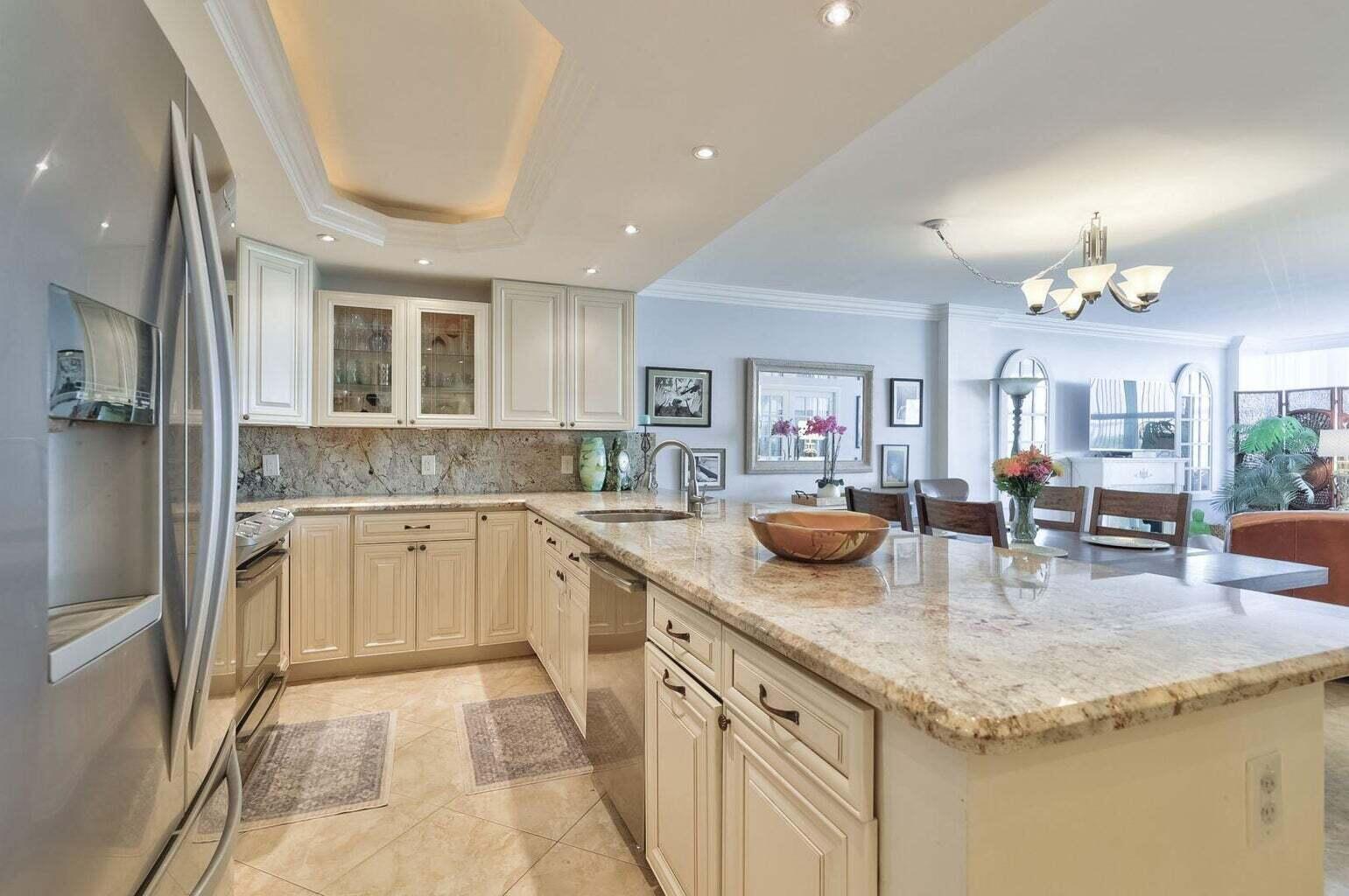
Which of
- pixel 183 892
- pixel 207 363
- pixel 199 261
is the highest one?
pixel 199 261

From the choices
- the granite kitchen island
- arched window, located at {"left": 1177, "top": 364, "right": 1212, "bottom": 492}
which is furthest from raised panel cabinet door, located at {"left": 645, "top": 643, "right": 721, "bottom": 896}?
arched window, located at {"left": 1177, "top": 364, "right": 1212, "bottom": 492}

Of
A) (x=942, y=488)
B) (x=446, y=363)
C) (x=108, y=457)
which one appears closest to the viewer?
(x=108, y=457)

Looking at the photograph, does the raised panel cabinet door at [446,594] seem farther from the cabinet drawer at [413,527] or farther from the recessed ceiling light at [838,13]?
the recessed ceiling light at [838,13]

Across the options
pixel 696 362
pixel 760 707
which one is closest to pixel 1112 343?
pixel 696 362

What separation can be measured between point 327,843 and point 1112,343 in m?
7.56

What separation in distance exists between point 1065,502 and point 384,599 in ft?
12.4

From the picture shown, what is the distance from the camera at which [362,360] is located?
3.76m

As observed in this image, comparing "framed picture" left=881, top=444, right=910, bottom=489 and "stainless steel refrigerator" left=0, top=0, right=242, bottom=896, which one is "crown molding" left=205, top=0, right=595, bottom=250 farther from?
"framed picture" left=881, top=444, right=910, bottom=489

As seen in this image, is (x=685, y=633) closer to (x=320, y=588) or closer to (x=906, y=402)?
(x=320, y=588)

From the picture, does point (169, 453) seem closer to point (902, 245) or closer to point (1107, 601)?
point (1107, 601)

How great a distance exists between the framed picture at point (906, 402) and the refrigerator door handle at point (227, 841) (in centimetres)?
524

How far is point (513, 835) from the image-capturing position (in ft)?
6.76

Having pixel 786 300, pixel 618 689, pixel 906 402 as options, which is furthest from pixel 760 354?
pixel 618 689

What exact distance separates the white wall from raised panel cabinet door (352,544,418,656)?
1926 mm
